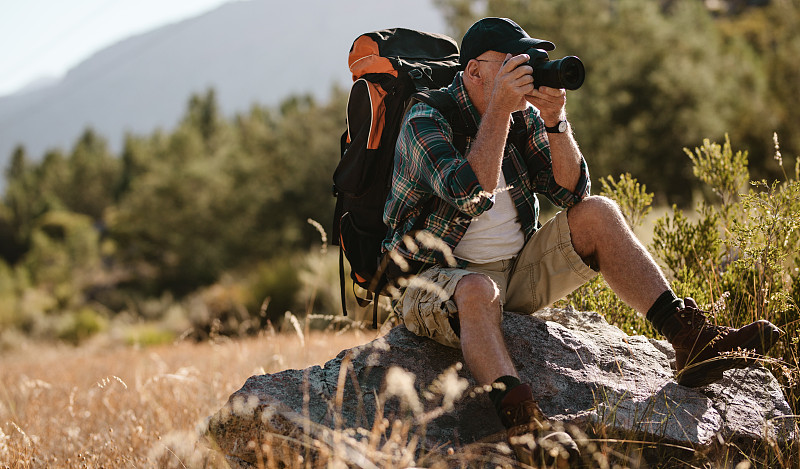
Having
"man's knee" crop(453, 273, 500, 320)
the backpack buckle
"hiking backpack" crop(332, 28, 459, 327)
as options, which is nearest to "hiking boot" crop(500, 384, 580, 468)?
"man's knee" crop(453, 273, 500, 320)

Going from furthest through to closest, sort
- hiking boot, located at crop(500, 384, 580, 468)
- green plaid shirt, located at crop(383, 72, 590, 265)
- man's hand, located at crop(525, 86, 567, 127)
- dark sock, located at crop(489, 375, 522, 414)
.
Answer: man's hand, located at crop(525, 86, 567, 127)
green plaid shirt, located at crop(383, 72, 590, 265)
dark sock, located at crop(489, 375, 522, 414)
hiking boot, located at crop(500, 384, 580, 468)

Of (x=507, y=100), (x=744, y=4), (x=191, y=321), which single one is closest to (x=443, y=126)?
(x=507, y=100)

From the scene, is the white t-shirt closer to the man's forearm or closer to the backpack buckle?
the man's forearm

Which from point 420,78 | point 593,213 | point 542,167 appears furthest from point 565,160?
point 420,78

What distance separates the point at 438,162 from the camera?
6.93 ft

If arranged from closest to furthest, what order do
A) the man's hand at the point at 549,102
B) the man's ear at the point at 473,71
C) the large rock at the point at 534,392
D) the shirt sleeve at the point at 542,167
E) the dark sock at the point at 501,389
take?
1. the dark sock at the point at 501,389
2. the large rock at the point at 534,392
3. the man's hand at the point at 549,102
4. the man's ear at the point at 473,71
5. the shirt sleeve at the point at 542,167

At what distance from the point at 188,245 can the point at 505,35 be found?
26442 mm

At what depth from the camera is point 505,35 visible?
2.25 meters

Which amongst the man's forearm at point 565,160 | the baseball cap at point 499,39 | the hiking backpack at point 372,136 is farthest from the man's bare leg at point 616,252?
the hiking backpack at point 372,136

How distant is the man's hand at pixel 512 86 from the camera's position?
210 cm

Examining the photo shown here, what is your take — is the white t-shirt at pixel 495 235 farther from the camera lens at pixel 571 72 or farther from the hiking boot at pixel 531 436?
the hiking boot at pixel 531 436

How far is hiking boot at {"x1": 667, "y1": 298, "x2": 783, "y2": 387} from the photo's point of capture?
202 centimetres

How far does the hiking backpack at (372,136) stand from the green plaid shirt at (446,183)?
0.16 meters

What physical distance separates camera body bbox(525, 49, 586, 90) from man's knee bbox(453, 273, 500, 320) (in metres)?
0.71
